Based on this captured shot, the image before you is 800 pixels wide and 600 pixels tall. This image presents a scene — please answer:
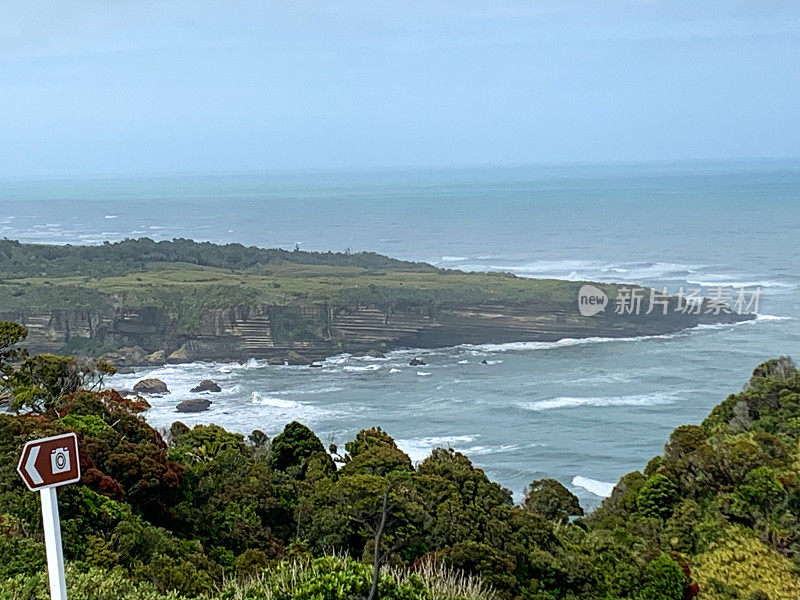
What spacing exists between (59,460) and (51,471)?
0.06 metres

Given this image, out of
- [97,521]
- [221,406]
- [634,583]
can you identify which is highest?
[97,521]

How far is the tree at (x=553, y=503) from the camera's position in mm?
18766

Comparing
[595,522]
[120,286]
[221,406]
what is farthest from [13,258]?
[595,522]

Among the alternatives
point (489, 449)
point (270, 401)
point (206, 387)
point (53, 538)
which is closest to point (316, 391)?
point (270, 401)

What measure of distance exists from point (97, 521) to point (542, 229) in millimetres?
101758

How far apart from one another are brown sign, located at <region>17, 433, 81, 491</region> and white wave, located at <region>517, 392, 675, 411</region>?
35.0 meters

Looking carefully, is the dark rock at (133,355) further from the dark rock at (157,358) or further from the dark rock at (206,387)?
the dark rock at (206,387)

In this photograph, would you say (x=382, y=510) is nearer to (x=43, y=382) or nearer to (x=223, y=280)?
(x=43, y=382)

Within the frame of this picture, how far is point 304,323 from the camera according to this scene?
2163 inches

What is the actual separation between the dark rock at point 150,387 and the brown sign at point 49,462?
38.2 m

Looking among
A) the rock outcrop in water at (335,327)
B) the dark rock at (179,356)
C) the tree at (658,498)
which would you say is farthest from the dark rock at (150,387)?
the tree at (658,498)

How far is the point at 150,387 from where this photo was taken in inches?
1635

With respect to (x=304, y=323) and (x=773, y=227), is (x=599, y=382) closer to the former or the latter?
(x=304, y=323)

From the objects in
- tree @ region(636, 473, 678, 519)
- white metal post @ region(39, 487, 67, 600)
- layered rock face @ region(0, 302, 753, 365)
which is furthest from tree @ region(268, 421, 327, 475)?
layered rock face @ region(0, 302, 753, 365)
